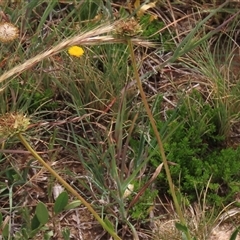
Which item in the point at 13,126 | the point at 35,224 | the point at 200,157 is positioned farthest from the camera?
the point at 200,157

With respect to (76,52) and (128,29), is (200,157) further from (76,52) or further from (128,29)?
(128,29)

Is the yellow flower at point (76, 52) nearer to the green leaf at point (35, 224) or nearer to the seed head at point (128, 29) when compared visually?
the green leaf at point (35, 224)

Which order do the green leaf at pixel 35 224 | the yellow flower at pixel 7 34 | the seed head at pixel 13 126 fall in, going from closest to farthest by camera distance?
the seed head at pixel 13 126
the green leaf at pixel 35 224
the yellow flower at pixel 7 34

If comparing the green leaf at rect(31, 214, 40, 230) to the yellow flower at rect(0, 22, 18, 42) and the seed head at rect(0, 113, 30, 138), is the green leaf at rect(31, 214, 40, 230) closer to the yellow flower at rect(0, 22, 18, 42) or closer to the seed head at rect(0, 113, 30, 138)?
the seed head at rect(0, 113, 30, 138)

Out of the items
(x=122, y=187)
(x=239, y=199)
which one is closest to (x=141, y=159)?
(x=122, y=187)

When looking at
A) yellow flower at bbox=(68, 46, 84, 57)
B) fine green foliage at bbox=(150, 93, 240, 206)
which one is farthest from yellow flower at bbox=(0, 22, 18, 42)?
fine green foliage at bbox=(150, 93, 240, 206)

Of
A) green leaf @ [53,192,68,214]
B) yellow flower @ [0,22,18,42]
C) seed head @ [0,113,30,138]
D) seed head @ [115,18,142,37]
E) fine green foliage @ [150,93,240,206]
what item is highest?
seed head @ [115,18,142,37]

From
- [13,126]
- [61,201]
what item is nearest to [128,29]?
[13,126]

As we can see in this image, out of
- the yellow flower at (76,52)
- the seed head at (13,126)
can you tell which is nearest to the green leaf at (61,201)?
the seed head at (13,126)

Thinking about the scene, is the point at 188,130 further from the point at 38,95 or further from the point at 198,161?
the point at 38,95

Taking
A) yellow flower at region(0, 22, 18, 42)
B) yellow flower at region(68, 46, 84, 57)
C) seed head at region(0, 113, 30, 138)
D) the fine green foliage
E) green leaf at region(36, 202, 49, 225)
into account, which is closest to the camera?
seed head at region(0, 113, 30, 138)

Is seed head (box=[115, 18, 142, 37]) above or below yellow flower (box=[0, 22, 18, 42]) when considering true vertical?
above
